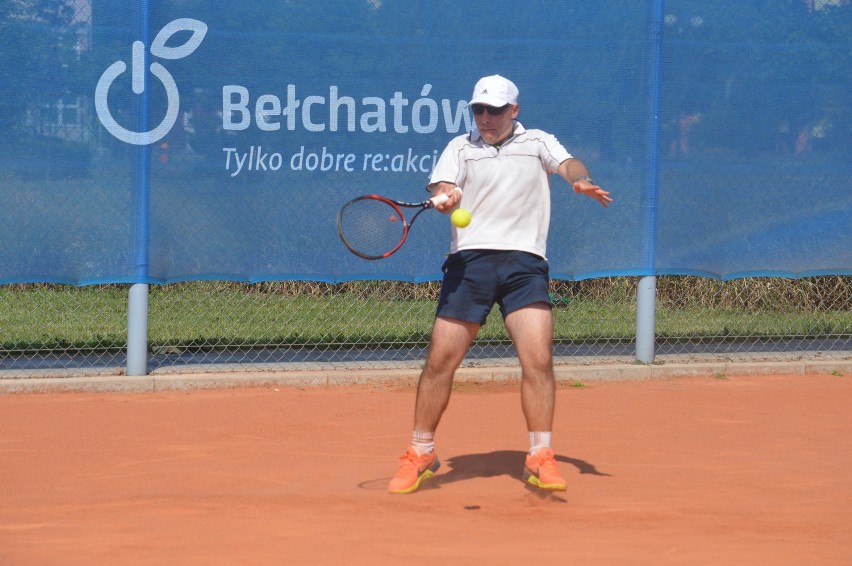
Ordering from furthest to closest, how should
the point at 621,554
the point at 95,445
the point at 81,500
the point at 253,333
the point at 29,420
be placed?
1. the point at 253,333
2. the point at 29,420
3. the point at 95,445
4. the point at 81,500
5. the point at 621,554

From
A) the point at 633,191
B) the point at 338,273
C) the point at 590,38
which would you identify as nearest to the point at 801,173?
the point at 633,191

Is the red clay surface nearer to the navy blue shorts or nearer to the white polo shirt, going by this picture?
the navy blue shorts

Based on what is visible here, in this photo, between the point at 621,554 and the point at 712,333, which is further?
the point at 712,333

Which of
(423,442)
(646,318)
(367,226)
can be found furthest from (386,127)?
(423,442)

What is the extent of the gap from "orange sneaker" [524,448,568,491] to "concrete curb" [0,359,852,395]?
2.98 meters

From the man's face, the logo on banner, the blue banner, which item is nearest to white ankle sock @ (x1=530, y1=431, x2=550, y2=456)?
the man's face

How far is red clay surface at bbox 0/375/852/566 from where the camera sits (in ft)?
14.0

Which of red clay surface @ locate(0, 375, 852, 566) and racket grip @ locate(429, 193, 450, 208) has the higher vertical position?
racket grip @ locate(429, 193, 450, 208)

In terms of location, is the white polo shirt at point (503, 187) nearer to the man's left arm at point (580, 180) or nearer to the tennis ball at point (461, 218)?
the man's left arm at point (580, 180)

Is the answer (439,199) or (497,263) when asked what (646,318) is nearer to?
(497,263)

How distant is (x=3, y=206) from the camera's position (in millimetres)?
7453

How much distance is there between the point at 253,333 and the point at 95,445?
11.3ft

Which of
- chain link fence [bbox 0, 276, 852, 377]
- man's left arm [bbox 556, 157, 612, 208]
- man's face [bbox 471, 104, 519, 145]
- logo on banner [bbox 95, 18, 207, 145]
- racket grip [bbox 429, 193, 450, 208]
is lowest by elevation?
chain link fence [bbox 0, 276, 852, 377]

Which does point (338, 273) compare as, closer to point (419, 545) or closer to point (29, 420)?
point (29, 420)
